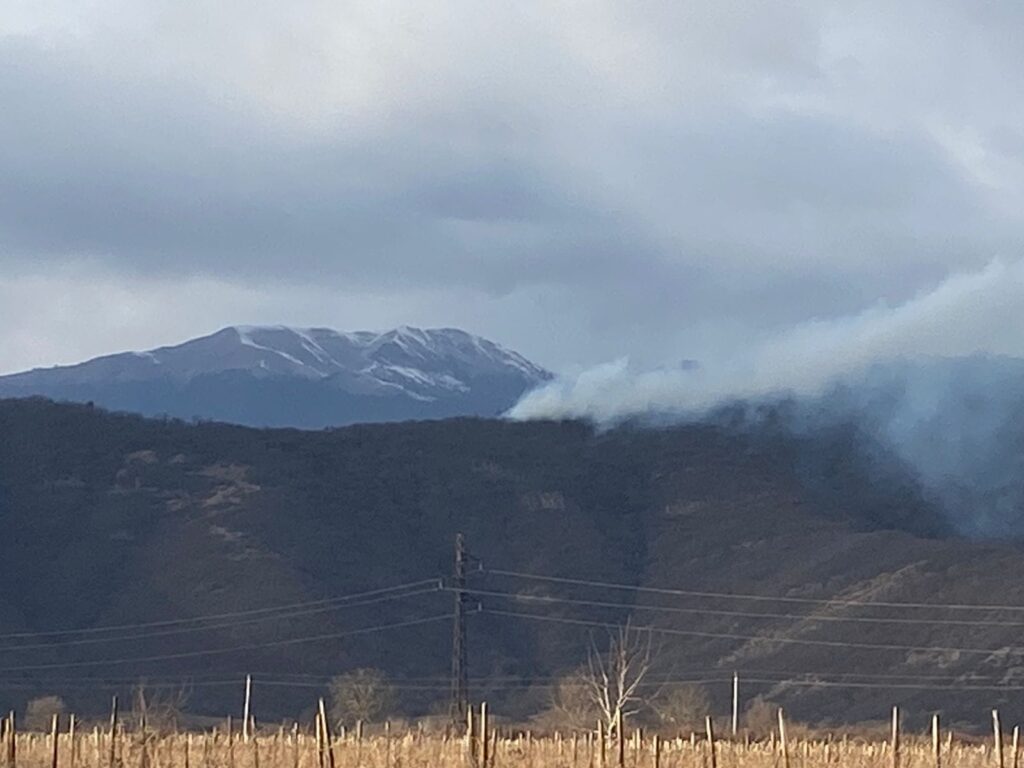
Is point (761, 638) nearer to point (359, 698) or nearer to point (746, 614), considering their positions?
point (746, 614)

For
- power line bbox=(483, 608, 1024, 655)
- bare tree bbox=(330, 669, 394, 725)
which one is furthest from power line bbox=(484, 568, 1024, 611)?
bare tree bbox=(330, 669, 394, 725)

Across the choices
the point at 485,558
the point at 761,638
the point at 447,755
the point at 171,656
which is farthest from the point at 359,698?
the point at 447,755

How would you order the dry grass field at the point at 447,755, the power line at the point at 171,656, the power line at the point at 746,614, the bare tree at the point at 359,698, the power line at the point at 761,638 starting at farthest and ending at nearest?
the power line at the point at 171,656, the power line at the point at 746,614, the power line at the point at 761,638, the bare tree at the point at 359,698, the dry grass field at the point at 447,755

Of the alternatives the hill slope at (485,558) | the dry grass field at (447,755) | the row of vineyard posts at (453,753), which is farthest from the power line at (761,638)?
the dry grass field at (447,755)

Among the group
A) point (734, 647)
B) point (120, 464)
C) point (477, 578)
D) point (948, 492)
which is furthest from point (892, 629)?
point (120, 464)

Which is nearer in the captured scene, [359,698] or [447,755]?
[447,755]

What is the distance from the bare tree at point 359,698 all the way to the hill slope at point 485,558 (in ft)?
15.1

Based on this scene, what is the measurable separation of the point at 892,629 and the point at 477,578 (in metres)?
33.9

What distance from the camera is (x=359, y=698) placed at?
322 ft

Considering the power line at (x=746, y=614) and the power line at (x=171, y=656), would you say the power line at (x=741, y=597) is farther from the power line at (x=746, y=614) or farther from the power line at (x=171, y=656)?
the power line at (x=171, y=656)

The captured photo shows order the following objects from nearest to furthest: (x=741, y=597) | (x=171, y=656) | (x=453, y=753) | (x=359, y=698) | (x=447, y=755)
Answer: (x=447, y=755), (x=453, y=753), (x=359, y=698), (x=171, y=656), (x=741, y=597)

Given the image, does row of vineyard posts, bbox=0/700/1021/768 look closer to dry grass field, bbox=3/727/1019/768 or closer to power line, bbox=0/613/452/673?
dry grass field, bbox=3/727/1019/768

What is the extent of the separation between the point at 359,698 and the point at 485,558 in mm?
45161

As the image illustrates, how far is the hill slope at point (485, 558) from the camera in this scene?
114 meters
